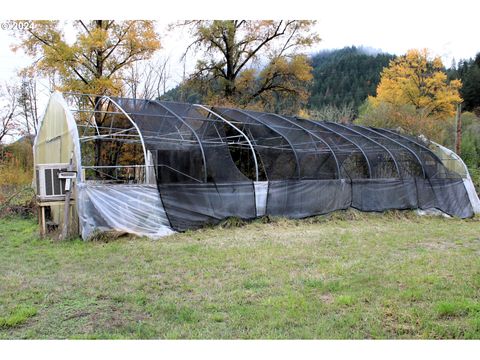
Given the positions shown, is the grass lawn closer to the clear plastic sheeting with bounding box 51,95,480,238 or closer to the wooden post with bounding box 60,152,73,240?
the wooden post with bounding box 60,152,73,240

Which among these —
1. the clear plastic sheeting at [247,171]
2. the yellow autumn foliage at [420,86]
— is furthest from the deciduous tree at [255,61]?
the yellow autumn foliage at [420,86]

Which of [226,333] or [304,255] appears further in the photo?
[304,255]

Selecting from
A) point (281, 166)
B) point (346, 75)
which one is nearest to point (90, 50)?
point (281, 166)

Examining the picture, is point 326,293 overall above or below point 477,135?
below

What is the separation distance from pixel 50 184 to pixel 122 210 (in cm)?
151

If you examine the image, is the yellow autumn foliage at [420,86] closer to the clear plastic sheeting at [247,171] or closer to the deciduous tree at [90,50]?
the clear plastic sheeting at [247,171]

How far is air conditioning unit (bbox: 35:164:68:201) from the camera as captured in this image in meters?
7.68

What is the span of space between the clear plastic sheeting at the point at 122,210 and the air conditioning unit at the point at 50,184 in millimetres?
646

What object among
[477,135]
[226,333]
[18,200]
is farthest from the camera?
[477,135]

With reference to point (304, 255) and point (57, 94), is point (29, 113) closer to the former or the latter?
point (57, 94)

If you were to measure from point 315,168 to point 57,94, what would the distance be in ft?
21.4

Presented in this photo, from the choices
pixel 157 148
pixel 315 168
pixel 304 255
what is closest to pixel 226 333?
pixel 304 255

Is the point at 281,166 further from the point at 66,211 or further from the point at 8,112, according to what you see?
the point at 8,112

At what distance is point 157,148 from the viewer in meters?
8.23
